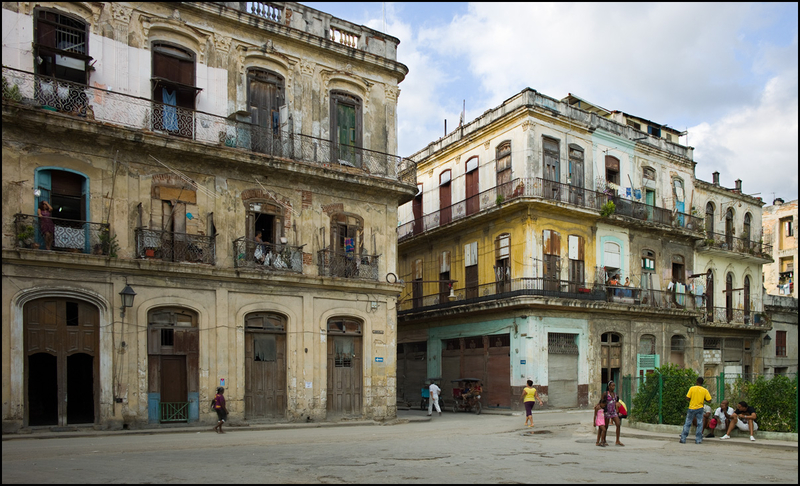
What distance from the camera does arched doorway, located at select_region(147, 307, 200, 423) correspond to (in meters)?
18.6

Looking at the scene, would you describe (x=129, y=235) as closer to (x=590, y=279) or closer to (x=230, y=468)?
(x=230, y=468)

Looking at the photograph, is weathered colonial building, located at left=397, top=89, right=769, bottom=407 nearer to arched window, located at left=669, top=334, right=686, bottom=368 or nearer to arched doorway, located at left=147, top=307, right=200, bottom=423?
arched window, located at left=669, top=334, right=686, bottom=368

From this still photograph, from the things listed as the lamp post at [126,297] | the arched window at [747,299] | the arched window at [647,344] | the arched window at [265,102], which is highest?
the arched window at [265,102]

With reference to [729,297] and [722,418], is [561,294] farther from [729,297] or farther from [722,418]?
[729,297]

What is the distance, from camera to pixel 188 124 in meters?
19.9

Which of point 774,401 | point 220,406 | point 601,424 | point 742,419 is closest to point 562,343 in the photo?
point 742,419

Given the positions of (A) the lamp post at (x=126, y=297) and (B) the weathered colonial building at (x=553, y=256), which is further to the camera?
(B) the weathered colonial building at (x=553, y=256)

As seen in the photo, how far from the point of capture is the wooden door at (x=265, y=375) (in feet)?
66.2

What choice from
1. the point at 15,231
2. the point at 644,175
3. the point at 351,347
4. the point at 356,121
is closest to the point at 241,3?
the point at 356,121

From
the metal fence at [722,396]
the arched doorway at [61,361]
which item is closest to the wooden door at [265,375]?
the arched doorway at [61,361]

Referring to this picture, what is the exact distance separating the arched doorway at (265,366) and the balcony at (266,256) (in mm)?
1471

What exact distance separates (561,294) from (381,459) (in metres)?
17.9

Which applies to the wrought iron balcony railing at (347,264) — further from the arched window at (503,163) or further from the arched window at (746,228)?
the arched window at (746,228)

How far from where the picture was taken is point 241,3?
69.6ft
